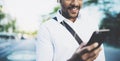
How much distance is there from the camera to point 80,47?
2.62 meters

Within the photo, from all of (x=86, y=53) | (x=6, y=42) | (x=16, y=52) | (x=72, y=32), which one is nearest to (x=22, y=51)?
(x=16, y=52)

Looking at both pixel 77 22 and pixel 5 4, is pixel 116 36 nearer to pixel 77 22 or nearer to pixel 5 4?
pixel 77 22

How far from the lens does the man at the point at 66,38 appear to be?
8.50 ft

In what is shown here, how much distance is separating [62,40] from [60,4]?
0.30 meters

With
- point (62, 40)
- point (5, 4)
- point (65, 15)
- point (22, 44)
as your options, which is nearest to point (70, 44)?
point (62, 40)

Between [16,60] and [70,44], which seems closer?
[70,44]

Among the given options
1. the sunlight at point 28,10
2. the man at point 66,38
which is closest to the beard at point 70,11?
the man at point 66,38

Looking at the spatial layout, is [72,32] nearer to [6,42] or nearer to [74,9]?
[74,9]

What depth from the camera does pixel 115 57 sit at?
2828mm

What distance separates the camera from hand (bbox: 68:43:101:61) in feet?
8.31

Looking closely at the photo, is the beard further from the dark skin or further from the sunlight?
the sunlight

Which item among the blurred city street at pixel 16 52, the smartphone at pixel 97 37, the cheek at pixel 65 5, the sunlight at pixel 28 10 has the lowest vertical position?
the blurred city street at pixel 16 52

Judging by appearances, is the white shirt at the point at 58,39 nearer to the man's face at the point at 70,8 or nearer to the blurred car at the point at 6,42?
the man's face at the point at 70,8

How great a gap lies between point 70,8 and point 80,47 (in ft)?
1.07
